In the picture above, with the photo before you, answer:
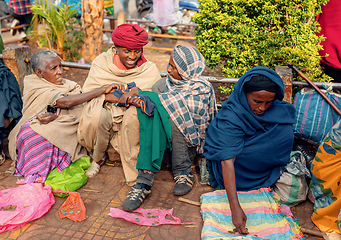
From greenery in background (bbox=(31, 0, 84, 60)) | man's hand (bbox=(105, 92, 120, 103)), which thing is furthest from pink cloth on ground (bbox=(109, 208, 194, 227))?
greenery in background (bbox=(31, 0, 84, 60))

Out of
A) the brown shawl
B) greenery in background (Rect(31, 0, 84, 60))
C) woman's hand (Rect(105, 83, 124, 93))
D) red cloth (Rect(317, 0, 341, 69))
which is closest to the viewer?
the brown shawl

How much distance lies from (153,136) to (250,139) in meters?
1.00

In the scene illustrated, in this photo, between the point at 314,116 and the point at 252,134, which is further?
the point at 314,116

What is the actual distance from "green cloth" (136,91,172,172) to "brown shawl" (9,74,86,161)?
90 centimetres

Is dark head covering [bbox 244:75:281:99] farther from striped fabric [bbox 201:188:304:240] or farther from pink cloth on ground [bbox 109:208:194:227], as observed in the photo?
pink cloth on ground [bbox 109:208:194:227]

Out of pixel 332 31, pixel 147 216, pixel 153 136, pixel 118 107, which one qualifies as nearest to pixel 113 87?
pixel 118 107

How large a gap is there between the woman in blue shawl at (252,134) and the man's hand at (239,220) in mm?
84

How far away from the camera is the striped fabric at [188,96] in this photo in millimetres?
3461

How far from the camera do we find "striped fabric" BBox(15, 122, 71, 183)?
3.57 meters

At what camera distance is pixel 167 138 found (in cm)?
352

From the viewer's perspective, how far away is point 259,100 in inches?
118

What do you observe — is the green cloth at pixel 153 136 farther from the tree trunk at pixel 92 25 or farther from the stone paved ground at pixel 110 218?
the tree trunk at pixel 92 25

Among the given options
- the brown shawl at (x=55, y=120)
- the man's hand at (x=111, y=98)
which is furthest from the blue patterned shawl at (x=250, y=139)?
the brown shawl at (x=55, y=120)

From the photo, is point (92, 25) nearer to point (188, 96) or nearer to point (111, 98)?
point (111, 98)
